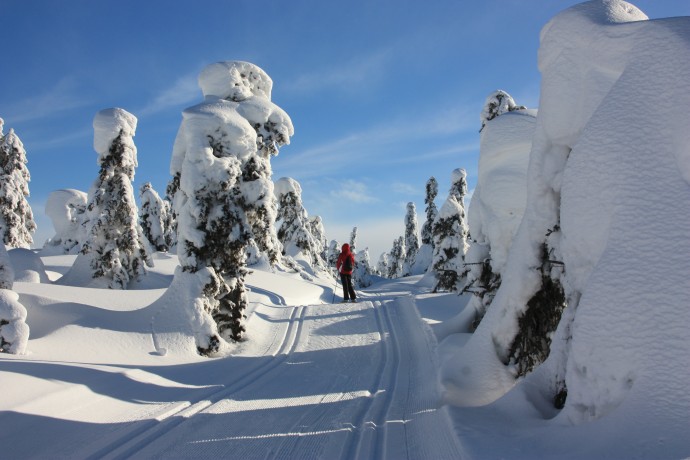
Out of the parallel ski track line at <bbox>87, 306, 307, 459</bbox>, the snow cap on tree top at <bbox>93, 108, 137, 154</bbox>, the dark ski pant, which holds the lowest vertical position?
the parallel ski track line at <bbox>87, 306, 307, 459</bbox>

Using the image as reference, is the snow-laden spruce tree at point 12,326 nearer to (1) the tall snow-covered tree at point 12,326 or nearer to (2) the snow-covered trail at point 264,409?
(1) the tall snow-covered tree at point 12,326

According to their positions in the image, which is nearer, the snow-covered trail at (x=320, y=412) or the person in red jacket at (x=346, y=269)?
the snow-covered trail at (x=320, y=412)

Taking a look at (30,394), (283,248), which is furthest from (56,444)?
(283,248)

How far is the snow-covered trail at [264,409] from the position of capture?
180 inches

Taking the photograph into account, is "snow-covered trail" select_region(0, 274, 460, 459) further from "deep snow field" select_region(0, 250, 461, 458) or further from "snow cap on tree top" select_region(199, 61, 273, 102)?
"snow cap on tree top" select_region(199, 61, 273, 102)

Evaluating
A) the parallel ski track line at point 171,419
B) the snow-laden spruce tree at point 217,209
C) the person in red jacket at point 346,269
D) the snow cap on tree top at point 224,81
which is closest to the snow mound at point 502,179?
the parallel ski track line at point 171,419

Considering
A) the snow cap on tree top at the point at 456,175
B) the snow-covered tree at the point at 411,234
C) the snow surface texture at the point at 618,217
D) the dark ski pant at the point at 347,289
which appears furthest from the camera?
the snow-covered tree at the point at 411,234

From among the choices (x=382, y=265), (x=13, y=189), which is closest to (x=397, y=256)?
(x=382, y=265)

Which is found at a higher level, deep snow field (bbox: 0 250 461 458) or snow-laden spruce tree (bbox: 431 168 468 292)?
snow-laden spruce tree (bbox: 431 168 468 292)

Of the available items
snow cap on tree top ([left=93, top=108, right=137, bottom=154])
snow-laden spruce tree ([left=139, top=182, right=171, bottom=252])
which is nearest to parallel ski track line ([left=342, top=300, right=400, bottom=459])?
snow cap on tree top ([left=93, top=108, right=137, bottom=154])

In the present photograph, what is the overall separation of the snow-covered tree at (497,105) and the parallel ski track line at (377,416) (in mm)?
12068

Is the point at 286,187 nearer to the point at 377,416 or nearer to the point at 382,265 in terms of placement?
the point at 377,416

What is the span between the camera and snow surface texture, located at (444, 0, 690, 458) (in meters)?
3.01

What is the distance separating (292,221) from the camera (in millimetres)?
38500
